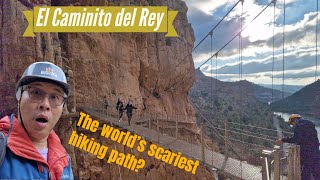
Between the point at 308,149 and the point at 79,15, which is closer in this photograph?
the point at 308,149

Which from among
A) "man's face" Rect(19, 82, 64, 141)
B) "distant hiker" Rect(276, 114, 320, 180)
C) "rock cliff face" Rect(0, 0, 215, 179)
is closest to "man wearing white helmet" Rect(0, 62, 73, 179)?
"man's face" Rect(19, 82, 64, 141)

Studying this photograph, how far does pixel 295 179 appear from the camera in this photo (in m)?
3.67

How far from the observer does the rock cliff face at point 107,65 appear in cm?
858

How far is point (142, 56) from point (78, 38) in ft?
20.0

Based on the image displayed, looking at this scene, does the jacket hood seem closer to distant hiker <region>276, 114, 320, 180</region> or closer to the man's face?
the man's face

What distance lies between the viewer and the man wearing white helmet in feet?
4.31

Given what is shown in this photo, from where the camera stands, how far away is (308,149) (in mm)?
3982

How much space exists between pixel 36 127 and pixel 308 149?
3.78 m

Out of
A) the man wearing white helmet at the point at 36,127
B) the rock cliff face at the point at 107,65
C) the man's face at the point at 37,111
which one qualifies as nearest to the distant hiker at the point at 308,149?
the man wearing white helmet at the point at 36,127

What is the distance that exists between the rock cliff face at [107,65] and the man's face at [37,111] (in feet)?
24.4

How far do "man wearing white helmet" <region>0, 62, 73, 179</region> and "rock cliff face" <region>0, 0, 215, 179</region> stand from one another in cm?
740

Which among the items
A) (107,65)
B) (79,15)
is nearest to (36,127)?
(79,15)

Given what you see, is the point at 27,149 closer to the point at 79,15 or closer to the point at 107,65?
the point at 79,15

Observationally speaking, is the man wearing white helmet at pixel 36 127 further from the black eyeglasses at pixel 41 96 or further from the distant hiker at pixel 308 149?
the distant hiker at pixel 308 149
